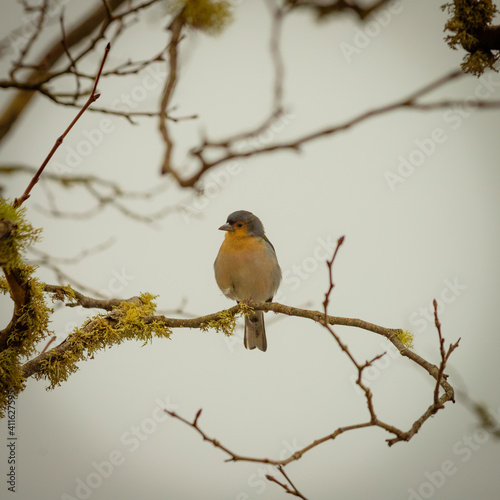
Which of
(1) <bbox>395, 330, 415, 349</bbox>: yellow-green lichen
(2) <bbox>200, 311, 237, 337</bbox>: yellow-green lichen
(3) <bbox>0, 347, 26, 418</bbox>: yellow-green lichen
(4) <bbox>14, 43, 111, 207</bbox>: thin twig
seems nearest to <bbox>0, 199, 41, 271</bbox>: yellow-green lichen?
(4) <bbox>14, 43, 111, 207</bbox>: thin twig

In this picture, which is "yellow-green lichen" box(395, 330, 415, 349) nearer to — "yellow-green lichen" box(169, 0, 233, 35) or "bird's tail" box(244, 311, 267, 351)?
"yellow-green lichen" box(169, 0, 233, 35)

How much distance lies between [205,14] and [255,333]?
Result: 3881mm

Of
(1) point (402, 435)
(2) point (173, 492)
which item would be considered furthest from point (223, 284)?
(2) point (173, 492)

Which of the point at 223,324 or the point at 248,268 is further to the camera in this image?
the point at 248,268

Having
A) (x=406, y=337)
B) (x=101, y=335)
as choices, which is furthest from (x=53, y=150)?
(x=406, y=337)

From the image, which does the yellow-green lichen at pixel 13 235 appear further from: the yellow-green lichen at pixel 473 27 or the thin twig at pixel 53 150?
the yellow-green lichen at pixel 473 27

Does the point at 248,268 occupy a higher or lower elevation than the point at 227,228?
lower

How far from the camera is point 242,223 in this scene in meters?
6.51

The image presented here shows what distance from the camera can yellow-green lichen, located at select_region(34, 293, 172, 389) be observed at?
10.2 feet

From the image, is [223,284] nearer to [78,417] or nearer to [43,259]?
[43,259]

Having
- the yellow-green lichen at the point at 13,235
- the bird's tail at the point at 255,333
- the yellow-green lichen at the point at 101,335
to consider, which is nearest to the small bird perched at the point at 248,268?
the bird's tail at the point at 255,333

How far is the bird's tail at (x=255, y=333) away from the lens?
20.2 feet

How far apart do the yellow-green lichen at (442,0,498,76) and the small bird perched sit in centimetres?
346

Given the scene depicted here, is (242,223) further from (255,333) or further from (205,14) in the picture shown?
(205,14)
